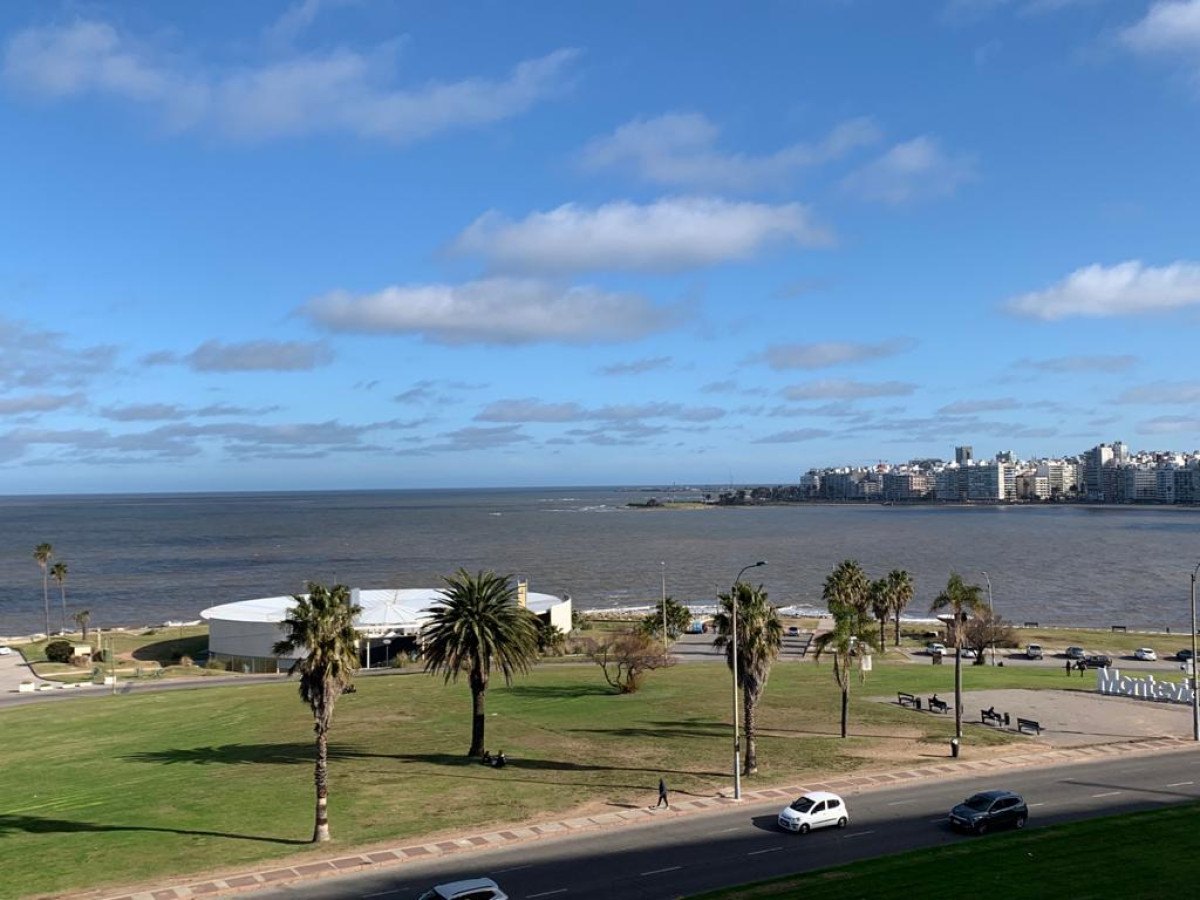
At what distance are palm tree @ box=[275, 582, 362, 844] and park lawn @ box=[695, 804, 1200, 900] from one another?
16324 millimetres

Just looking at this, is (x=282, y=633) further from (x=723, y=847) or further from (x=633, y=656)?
(x=723, y=847)

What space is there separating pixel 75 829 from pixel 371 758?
49.8 ft

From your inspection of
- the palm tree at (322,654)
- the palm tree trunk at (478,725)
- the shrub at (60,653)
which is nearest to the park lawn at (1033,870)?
the palm tree at (322,654)

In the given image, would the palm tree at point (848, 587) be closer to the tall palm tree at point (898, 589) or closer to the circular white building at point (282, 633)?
the tall palm tree at point (898, 589)

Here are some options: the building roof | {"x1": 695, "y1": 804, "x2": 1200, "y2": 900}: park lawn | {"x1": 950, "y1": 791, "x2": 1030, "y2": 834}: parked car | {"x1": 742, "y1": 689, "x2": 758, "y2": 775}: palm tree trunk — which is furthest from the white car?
the building roof

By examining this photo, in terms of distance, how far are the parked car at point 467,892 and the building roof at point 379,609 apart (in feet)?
207

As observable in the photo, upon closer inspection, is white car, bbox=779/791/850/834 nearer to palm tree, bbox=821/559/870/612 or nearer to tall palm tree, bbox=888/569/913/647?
palm tree, bbox=821/559/870/612

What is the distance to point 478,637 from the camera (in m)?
48.3

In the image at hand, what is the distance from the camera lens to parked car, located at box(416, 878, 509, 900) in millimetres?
27688

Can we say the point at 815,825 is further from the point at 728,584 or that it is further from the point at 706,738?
the point at 728,584

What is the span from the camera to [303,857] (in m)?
34.7

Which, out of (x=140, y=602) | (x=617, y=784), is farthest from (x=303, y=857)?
(x=140, y=602)

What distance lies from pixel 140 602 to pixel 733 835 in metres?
141

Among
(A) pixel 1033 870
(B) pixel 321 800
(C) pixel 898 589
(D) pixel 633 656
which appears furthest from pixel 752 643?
(C) pixel 898 589
